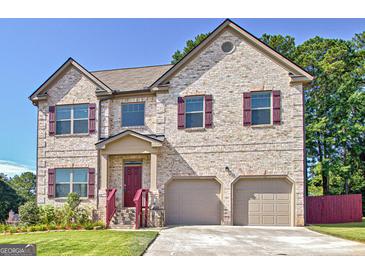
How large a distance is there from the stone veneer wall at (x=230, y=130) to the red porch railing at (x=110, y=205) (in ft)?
6.75

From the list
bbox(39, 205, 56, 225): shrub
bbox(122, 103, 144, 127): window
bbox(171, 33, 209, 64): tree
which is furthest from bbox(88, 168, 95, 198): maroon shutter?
bbox(171, 33, 209, 64): tree

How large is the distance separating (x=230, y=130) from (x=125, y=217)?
5909 millimetres

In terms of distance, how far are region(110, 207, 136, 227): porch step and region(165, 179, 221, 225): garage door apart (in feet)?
4.93

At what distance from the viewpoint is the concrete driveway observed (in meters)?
9.38

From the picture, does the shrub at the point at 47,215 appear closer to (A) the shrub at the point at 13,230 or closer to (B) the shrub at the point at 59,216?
(B) the shrub at the point at 59,216

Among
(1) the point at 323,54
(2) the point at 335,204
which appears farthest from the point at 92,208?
(1) the point at 323,54

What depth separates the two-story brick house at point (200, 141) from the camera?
50.7ft

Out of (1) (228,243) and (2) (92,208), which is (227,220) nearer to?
(1) (228,243)

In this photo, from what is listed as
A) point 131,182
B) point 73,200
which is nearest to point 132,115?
point 131,182

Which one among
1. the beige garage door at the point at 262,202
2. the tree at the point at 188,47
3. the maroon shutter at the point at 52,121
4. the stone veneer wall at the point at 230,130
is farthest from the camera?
the tree at the point at 188,47

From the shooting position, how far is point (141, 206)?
1528cm

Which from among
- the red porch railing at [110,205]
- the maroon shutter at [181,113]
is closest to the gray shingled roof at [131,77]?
the maroon shutter at [181,113]

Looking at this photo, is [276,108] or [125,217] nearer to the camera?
[276,108]

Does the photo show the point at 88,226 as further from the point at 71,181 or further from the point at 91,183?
the point at 71,181
